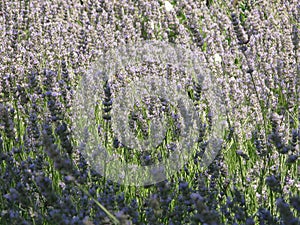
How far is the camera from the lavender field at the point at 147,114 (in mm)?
2121

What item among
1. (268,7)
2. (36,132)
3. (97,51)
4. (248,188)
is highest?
(268,7)

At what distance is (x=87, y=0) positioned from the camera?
4949 mm

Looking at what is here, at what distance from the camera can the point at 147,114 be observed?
319 centimetres

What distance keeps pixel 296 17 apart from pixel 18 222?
10.4ft

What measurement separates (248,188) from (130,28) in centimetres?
192

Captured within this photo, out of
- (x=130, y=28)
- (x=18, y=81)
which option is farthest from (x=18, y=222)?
(x=130, y=28)

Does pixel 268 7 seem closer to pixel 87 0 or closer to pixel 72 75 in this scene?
pixel 87 0

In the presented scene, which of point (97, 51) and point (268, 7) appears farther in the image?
Result: point (268, 7)

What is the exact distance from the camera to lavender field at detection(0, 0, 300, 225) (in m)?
2.12

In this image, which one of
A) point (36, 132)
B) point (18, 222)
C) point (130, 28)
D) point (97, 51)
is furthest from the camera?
point (130, 28)

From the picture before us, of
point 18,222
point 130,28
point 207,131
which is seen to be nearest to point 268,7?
point 130,28

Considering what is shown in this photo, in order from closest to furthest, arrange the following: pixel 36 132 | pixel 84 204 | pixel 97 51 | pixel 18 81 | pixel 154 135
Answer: pixel 84 204 → pixel 36 132 → pixel 154 135 → pixel 18 81 → pixel 97 51

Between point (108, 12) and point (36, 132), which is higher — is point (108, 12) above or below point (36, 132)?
above

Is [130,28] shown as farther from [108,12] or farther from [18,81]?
[18,81]
